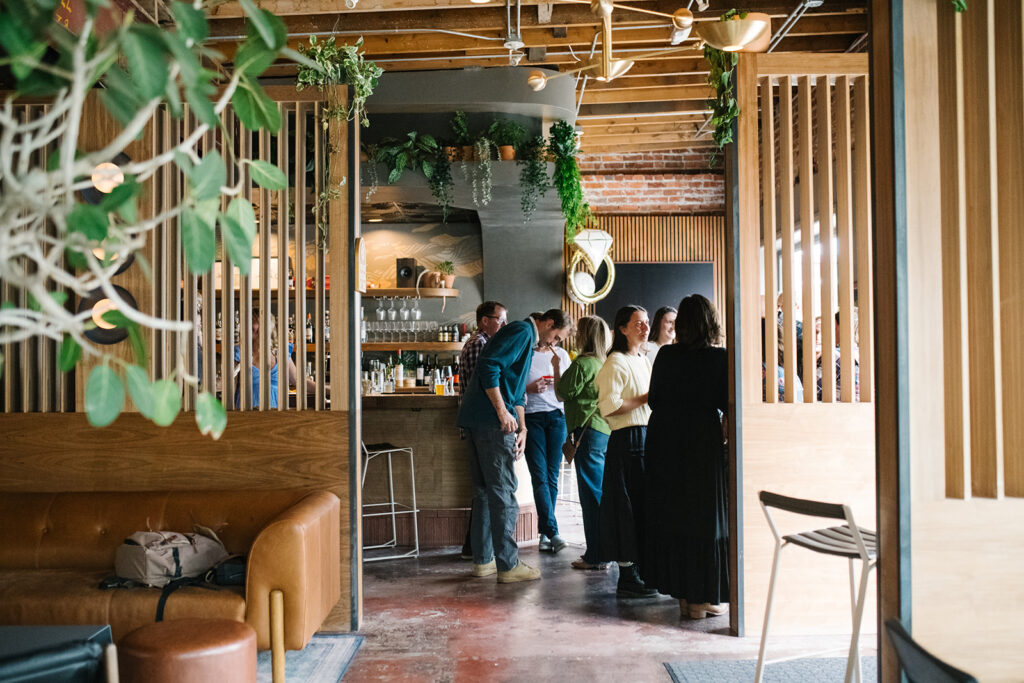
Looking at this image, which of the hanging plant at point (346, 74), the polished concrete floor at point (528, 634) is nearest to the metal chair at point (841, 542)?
the polished concrete floor at point (528, 634)

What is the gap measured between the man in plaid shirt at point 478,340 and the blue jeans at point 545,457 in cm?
53

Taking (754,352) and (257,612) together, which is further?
(754,352)

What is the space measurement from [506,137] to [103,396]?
23.6 ft

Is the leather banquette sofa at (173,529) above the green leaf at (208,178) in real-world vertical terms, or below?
below

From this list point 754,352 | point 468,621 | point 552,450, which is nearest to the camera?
point 754,352

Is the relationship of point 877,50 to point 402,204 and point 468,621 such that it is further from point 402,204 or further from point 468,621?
point 402,204

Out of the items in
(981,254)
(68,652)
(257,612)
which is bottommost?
(257,612)

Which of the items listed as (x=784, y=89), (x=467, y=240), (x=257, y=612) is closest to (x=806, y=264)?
(x=784, y=89)

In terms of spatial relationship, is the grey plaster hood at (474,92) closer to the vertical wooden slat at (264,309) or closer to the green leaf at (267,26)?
the vertical wooden slat at (264,309)

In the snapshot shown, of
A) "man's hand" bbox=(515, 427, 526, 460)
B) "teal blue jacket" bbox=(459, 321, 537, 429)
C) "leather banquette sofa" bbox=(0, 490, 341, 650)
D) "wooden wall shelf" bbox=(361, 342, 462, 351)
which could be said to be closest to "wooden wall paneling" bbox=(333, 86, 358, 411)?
"leather banquette sofa" bbox=(0, 490, 341, 650)

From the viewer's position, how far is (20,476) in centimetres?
434

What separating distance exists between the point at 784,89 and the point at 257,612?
3459 millimetres

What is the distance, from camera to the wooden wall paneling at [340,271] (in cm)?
434

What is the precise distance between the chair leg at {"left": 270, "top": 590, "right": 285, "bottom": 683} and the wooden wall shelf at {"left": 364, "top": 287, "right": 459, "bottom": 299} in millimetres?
5643
